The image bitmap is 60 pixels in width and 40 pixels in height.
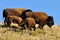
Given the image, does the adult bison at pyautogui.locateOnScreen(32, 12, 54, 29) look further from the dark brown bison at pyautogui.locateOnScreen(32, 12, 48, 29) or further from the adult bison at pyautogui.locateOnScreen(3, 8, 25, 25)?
the adult bison at pyautogui.locateOnScreen(3, 8, 25, 25)

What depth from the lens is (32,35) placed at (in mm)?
15570

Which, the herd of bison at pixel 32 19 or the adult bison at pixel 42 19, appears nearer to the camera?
the herd of bison at pixel 32 19

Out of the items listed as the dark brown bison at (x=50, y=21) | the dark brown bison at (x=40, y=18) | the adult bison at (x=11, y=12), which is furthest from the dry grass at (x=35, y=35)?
the adult bison at (x=11, y=12)

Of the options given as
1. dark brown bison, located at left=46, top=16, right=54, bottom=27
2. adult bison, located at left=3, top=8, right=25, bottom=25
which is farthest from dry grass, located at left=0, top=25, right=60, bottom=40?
adult bison, located at left=3, top=8, right=25, bottom=25

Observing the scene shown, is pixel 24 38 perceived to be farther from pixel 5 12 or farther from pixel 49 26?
pixel 5 12

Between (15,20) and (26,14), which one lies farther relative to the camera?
(26,14)

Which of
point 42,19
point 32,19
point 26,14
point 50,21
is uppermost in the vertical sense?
point 26,14

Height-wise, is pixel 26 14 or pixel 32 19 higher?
pixel 26 14

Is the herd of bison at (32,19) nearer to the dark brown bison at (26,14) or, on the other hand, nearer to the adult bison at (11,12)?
the dark brown bison at (26,14)

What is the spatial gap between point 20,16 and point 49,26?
8.86ft

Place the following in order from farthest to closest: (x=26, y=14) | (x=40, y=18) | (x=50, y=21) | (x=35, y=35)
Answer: (x=26, y=14), (x=50, y=21), (x=40, y=18), (x=35, y=35)

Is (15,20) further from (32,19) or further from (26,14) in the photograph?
(32,19)

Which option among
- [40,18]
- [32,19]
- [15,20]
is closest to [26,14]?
[15,20]

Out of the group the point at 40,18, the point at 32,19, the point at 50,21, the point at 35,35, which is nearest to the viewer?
the point at 35,35
